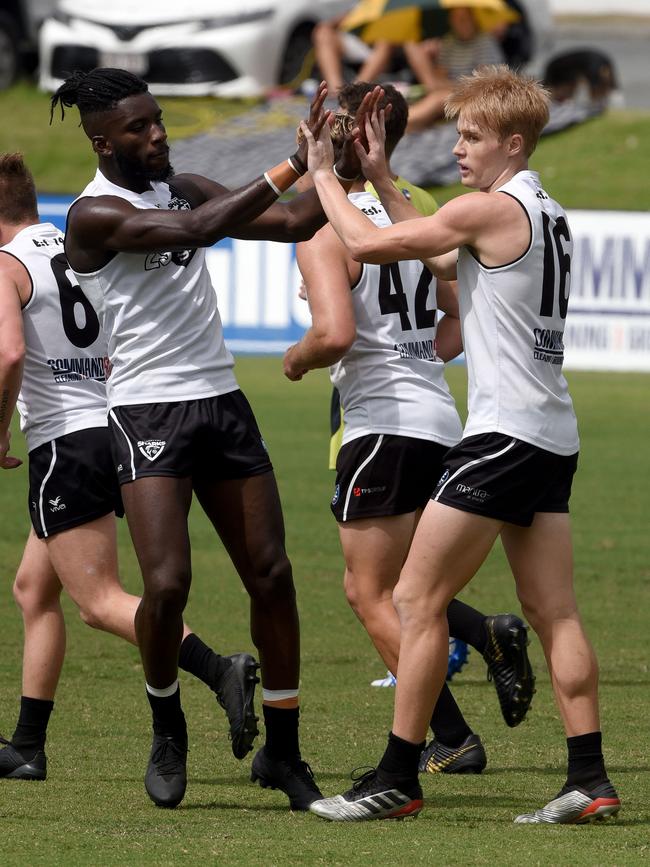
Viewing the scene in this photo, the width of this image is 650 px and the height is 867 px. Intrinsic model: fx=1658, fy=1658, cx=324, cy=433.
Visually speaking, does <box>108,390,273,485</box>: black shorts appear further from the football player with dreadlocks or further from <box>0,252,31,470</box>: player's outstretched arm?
<box>0,252,31,470</box>: player's outstretched arm

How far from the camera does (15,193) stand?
19.2 feet

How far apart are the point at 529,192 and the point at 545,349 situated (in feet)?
1.53

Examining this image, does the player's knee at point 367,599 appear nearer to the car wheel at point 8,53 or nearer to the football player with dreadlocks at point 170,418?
the football player with dreadlocks at point 170,418

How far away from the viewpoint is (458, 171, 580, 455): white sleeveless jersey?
4.85m

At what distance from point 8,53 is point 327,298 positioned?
23.6 metres

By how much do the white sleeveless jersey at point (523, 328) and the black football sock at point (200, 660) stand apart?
1164 mm

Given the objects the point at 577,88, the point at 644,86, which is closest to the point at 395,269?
the point at 577,88

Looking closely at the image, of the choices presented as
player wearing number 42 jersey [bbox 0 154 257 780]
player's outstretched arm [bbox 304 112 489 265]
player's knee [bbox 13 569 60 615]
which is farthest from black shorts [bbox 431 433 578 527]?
player's knee [bbox 13 569 60 615]

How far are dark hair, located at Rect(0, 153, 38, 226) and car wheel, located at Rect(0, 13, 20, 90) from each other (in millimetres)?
22100

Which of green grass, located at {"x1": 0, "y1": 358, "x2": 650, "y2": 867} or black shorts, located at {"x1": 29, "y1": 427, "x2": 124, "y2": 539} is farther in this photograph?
black shorts, located at {"x1": 29, "y1": 427, "x2": 124, "y2": 539}

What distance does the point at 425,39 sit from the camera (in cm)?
2445

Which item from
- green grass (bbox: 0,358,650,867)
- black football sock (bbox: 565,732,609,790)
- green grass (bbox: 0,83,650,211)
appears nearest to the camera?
green grass (bbox: 0,358,650,867)

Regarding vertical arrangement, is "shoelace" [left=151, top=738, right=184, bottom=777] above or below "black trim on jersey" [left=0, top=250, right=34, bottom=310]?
below

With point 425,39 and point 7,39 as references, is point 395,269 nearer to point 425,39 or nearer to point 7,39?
point 425,39
